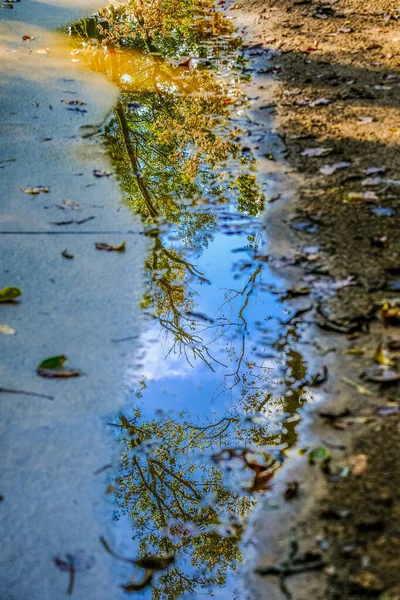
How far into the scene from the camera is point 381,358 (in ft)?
7.16

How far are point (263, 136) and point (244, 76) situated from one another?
1291mm

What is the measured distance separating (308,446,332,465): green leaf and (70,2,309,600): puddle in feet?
0.38

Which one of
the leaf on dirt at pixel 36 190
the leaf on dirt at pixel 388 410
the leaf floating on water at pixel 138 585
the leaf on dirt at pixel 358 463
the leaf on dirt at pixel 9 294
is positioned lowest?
the leaf floating on water at pixel 138 585

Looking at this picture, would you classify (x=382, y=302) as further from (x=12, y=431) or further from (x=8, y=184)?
(x=8, y=184)

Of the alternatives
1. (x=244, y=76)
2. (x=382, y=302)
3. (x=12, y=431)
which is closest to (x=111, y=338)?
(x=12, y=431)

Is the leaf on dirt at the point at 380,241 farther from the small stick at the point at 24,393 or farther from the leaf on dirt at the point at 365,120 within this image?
the small stick at the point at 24,393

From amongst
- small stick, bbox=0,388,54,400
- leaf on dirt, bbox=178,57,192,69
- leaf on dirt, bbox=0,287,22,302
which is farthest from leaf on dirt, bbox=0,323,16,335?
leaf on dirt, bbox=178,57,192,69

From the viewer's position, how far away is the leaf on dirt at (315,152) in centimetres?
365

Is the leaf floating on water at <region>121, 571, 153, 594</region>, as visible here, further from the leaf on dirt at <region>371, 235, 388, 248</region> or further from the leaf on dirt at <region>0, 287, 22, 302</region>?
the leaf on dirt at <region>371, 235, 388, 248</region>

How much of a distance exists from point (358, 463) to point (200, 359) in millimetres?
789

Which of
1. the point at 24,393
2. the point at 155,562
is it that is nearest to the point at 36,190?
the point at 24,393

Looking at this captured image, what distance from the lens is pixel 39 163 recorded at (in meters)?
3.80

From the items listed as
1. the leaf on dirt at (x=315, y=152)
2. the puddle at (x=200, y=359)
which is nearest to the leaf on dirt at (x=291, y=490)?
the puddle at (x=200, y=359)

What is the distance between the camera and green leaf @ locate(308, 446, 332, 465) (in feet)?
6.19
